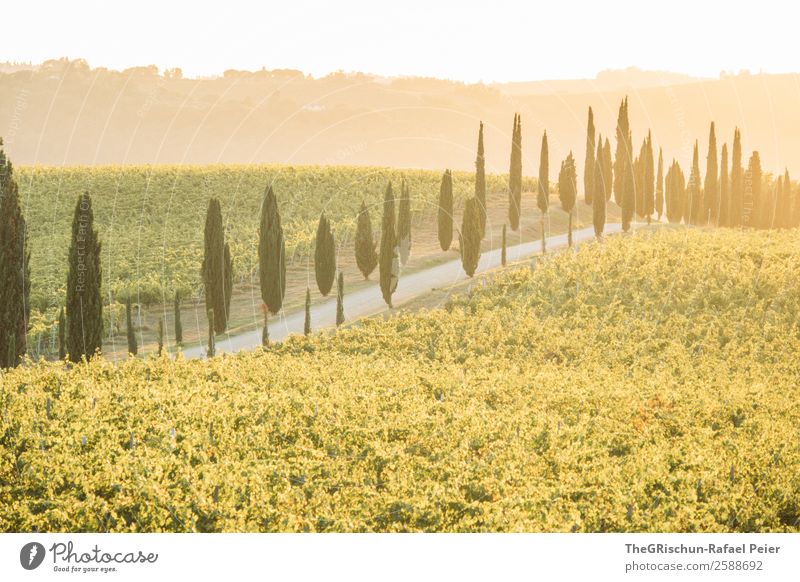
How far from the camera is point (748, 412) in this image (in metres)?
29.3

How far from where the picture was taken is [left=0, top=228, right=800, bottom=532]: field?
18609 millimetres

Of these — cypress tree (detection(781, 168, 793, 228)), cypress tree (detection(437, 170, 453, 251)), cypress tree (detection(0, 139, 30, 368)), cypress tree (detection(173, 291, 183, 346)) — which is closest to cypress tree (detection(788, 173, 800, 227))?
cypress tree (detection(781, 168, 793, 228))

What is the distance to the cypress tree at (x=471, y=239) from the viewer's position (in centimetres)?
5981

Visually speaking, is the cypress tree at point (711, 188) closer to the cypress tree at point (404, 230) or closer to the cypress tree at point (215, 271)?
the cypress tree at point (404, 230)

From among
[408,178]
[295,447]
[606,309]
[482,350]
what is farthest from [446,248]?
[295,447]

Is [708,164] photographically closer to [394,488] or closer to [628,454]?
[628,454]

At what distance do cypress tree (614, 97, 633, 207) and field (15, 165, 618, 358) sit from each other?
5.38m

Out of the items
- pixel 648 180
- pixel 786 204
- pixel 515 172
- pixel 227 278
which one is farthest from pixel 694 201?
pixel 227 278

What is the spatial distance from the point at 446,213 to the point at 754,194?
37.8 meters

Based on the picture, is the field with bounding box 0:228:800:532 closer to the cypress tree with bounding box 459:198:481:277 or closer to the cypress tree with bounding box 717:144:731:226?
the cypress tree with bounding box 459:198:481:277

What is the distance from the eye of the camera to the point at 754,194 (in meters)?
89.3

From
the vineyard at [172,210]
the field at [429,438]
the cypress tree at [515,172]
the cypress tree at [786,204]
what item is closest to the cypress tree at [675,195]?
the cypress tree at [786,204]

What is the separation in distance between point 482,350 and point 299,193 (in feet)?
216

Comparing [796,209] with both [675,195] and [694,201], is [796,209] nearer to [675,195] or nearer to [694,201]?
[694,201]
